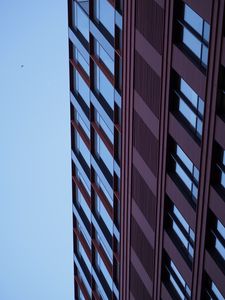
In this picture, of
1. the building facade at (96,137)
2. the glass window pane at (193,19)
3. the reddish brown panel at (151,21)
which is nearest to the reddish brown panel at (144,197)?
the building facade at (96,137)

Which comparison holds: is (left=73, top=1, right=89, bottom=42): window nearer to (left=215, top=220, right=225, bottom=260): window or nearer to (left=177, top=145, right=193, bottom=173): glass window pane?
(left=177, top=145, right=193, bottom=173): glass window pane

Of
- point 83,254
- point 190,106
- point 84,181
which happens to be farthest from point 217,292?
point 83,254

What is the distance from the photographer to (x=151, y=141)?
93.9 ft

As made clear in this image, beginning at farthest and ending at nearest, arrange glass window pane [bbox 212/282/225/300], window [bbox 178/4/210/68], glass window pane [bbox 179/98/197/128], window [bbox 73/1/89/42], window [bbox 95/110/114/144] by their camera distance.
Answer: window [bbox 73/1/89/42], window [bbox 95/110/114/144], glass window pane [bbox 179/98/197/128], glass window pane [bbox 212/282/225/300], window [bbox 178/4/210/68]

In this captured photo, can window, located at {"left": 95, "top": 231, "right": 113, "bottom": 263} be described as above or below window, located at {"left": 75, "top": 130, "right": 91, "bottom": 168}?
below

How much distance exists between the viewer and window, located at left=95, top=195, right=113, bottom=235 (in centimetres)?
3759

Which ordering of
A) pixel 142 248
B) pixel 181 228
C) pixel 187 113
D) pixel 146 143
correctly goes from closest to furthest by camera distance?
1. pixel 187 113
2. pixel 181 228
3. pixel 146 143
4. pixel 142 248

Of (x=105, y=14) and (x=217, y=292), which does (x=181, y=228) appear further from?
(x=105, y=14)

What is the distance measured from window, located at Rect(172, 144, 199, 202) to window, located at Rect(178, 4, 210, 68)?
4.32 meters

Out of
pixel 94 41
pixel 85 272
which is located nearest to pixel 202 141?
pixel 94 41

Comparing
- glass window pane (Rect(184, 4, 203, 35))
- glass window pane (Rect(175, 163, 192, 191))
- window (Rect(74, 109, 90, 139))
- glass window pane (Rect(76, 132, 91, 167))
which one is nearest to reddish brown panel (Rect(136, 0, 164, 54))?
glass window pane (Rect(184, 4, 203, 35))

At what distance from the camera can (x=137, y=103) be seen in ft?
96.8

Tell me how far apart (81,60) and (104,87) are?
176 inches

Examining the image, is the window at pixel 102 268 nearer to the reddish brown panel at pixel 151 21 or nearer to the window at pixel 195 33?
the reddish brown panel at pixel 151 21
